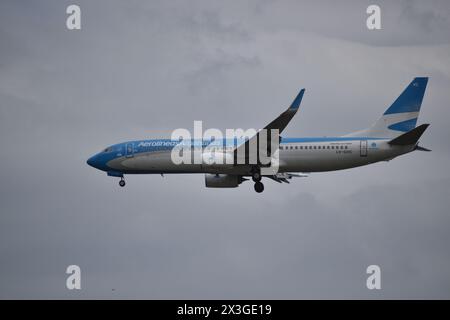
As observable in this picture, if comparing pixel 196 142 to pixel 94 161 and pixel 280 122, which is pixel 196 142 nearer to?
pixel 280 122

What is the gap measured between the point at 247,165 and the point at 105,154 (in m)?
11.8

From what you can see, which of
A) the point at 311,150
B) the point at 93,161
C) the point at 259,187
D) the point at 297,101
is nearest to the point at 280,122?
the point at 297,101

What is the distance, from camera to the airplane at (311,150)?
2795 inches

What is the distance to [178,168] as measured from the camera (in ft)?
244

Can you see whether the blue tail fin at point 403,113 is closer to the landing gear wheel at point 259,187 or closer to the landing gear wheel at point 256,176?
the landing gear wheel at point 256,176

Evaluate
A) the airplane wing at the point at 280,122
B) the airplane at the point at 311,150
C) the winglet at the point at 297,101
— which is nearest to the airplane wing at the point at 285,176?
the airplane at the point at 311,150

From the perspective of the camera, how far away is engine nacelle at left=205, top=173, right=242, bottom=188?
77.5 m
